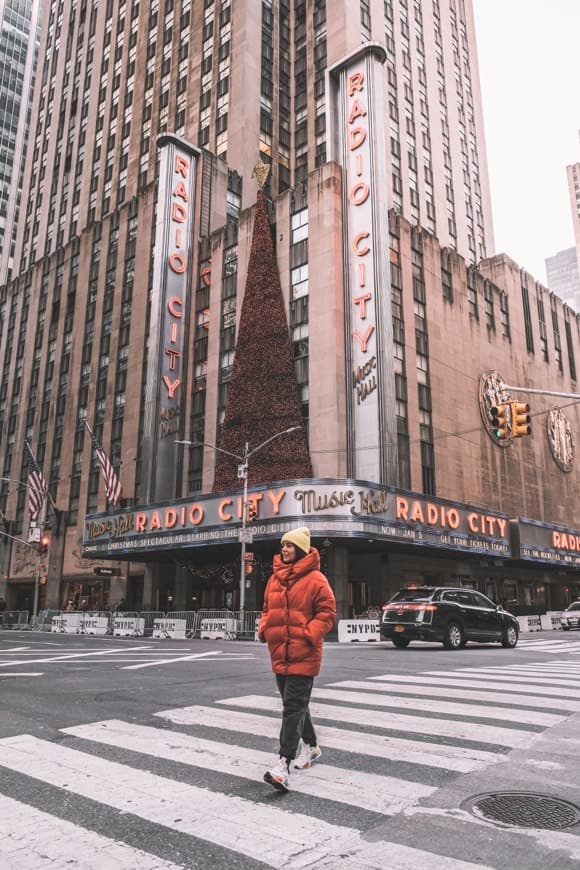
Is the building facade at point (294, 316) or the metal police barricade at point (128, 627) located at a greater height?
the building facade at point (294, 316)

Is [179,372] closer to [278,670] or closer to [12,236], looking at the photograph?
[278,670]

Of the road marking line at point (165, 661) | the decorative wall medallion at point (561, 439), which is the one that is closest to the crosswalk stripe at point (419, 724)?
the road marking line at point (165, 661)

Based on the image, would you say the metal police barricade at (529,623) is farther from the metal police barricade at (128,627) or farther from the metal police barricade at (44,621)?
the metal police barricade at (44,621)

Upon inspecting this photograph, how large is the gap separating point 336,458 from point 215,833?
1285 inches

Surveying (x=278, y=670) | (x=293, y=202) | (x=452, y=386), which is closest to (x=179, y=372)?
(x=293, y=202)

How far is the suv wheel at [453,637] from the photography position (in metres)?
17.9

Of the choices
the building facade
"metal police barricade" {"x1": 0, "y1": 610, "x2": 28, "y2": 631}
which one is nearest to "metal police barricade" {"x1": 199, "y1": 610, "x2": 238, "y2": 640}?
the building facade

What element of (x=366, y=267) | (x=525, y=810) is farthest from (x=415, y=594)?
(x=366, y=267)

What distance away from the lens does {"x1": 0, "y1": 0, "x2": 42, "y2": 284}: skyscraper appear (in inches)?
4373

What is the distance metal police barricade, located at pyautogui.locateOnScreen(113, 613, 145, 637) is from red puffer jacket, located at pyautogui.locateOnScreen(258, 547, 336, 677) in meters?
29.9

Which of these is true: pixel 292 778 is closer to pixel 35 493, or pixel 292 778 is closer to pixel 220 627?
pixel 220 627

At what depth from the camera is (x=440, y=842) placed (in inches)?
149

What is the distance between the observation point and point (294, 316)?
134 feet

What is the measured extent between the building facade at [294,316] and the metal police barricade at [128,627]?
5364mm
